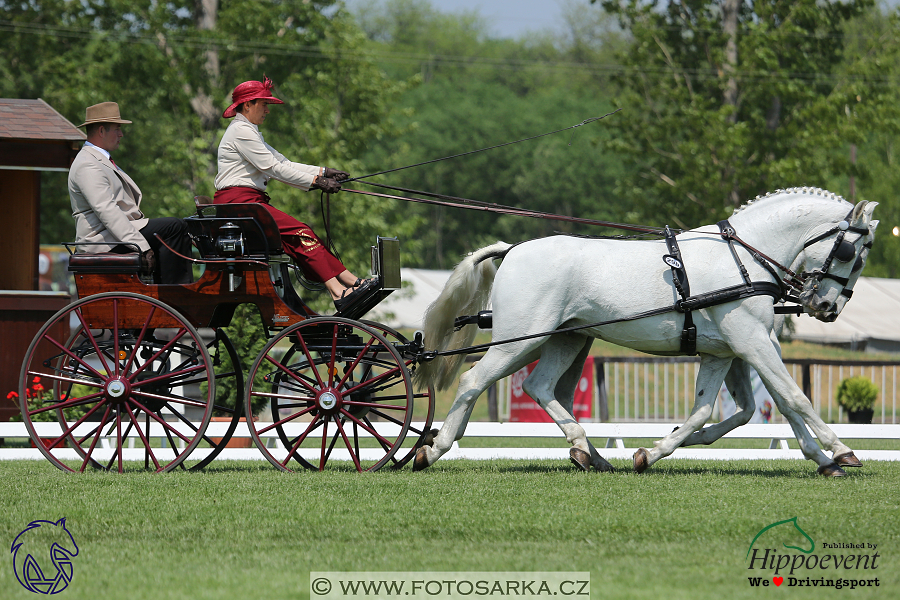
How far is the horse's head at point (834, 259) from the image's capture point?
6969 millimetres

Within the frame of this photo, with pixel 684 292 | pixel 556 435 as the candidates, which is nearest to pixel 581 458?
pixel 684 292

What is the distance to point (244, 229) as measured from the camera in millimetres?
6809

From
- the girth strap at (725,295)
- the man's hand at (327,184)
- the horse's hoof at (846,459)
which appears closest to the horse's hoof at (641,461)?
the girth strap at (725,295)

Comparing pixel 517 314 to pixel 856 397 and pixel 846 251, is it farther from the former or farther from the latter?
pixel 856 397

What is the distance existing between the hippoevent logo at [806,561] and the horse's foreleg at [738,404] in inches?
102

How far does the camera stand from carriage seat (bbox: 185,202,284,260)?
6.73 meters

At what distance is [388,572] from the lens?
3980mm

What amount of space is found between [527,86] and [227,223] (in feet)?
185

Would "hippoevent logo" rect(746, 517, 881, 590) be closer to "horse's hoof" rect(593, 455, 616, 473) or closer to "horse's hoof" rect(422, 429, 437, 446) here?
"horse's hoof" rect(593, 455, 616, 473)

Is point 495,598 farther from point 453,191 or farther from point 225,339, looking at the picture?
point 453,191

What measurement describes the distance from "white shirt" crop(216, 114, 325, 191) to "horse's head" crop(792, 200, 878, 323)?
3.46m

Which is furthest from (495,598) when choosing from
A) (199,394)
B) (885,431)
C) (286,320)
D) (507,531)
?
(199,394)

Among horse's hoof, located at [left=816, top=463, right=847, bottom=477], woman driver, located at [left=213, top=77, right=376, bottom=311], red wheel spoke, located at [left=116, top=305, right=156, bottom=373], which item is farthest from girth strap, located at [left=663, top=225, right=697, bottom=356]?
red wheel spoke, located at [left=116, top=305, right=156, bottom=373]

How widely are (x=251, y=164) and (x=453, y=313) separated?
6.15 feet
